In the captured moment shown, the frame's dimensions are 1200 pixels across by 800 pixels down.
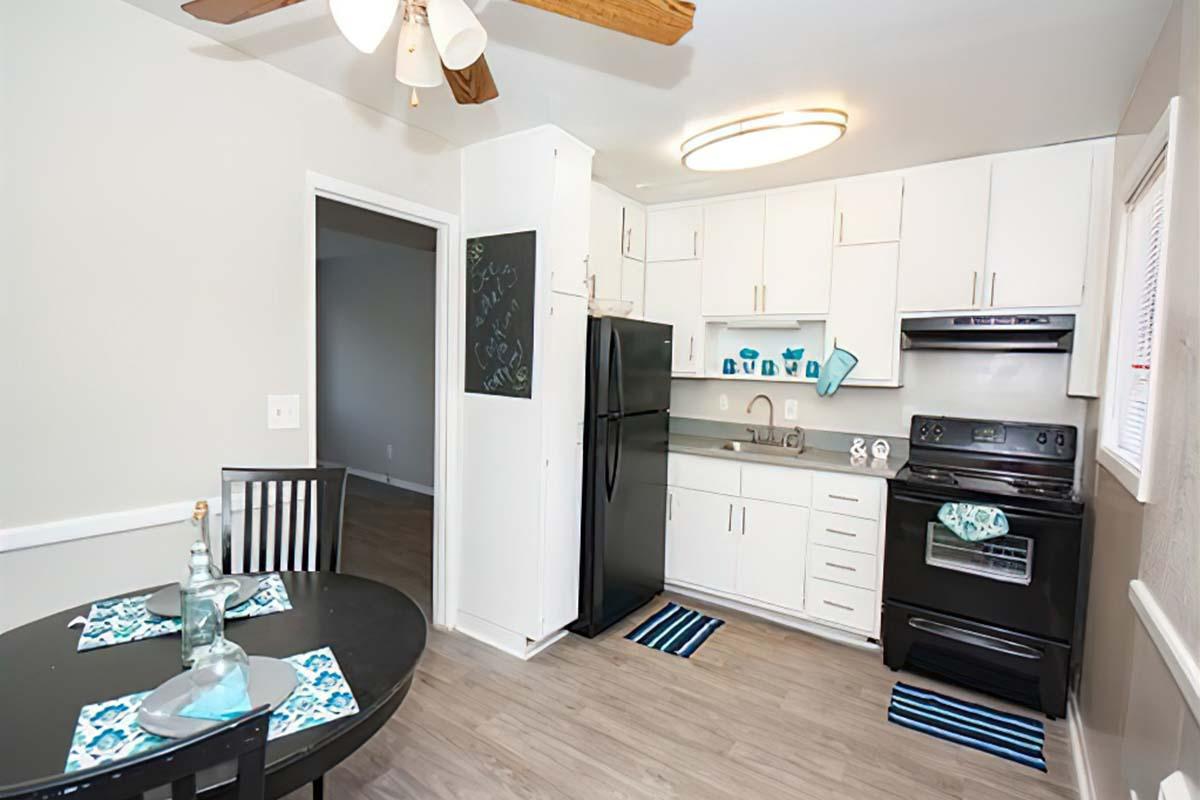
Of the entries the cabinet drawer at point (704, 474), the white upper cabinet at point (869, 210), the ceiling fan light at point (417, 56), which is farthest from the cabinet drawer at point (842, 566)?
the ceiling fan light at point (417, 56)

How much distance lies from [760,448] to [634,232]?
1.61 metres

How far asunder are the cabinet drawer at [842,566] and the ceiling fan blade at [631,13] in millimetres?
2513

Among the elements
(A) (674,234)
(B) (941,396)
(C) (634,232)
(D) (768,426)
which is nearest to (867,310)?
(B) (941,396)

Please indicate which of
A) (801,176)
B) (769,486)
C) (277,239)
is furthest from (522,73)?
(769,486)

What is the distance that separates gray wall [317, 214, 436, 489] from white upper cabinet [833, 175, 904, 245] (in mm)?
3706

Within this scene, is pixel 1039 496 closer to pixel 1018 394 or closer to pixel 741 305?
pixel 1018 394

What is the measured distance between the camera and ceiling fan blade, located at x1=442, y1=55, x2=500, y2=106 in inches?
65.2

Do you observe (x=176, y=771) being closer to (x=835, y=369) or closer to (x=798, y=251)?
(x=835, y=369)

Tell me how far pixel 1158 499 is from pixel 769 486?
181 centimetres

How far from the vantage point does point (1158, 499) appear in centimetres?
138

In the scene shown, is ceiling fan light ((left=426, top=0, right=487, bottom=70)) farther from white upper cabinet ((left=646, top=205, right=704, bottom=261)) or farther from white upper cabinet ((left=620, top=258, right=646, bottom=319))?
white upper cabinet ((left=646, top=205, right=704, bottom=261))

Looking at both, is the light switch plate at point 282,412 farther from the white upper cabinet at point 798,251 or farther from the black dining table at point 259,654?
the white upper cabinet at point 798,251

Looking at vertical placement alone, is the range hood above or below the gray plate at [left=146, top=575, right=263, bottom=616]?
above

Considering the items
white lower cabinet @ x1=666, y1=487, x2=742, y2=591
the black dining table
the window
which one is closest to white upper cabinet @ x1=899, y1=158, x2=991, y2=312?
the window
